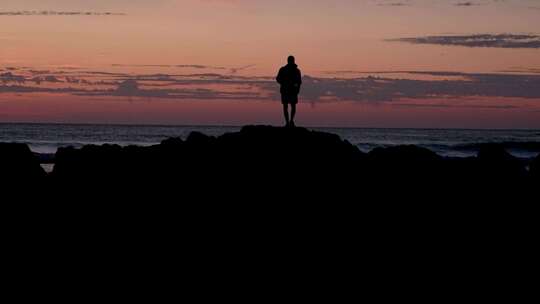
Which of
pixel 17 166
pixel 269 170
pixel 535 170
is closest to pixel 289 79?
pixel 269 170

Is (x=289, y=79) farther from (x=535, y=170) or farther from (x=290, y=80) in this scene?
(x=535, y=170)

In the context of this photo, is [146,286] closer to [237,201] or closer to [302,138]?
[237,201]

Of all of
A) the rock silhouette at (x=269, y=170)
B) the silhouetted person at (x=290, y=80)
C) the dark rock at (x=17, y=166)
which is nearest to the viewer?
the rock silhouette at (x=269, y=170)

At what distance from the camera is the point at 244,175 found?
63.3 ft

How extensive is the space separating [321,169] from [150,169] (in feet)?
15.3

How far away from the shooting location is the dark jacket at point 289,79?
22250mm

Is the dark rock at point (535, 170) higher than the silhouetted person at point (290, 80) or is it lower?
lower

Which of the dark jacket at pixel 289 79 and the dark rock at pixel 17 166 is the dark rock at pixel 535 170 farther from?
the dark rock at pixel 17 166

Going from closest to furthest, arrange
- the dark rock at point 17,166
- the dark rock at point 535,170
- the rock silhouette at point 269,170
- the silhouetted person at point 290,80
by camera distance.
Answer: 1. the rock silhouette at point 269,170
2. the dark rock at point 17,166
3. the dark rock at point 535,170
4. the silhouetted person at point 290,80

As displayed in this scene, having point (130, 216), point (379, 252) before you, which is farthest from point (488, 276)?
point (130, 216)

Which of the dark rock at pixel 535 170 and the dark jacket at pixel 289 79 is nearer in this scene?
the dark rock at pixel 535 170

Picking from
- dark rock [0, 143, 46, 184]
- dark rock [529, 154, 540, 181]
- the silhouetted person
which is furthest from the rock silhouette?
the silhouetted person

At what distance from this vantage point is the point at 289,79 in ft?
73.1

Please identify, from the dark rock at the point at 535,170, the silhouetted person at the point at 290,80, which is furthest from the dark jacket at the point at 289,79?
the dark rock at the point at 535,170
